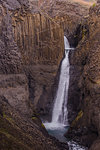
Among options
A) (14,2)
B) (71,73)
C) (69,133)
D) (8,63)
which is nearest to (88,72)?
(71,73)

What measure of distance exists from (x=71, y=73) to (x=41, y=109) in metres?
5.40

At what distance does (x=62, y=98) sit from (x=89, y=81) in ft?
16.5

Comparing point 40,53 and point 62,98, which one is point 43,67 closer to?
point 40,53

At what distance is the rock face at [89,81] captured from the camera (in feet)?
56.4

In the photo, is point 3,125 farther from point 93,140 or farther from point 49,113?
point 49,113

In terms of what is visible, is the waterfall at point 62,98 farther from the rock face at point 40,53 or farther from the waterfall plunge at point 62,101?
the rock face at point 40,53

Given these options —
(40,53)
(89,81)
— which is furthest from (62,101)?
(40,53)

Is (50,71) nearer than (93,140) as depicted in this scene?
No

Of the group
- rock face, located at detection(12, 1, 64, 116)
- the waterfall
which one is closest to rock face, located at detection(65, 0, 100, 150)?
the waterfall

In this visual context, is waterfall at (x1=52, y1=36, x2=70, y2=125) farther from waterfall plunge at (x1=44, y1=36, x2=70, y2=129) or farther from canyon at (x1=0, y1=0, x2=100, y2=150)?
canyon at (x1=0, y1=0, x2=100, y2=150)

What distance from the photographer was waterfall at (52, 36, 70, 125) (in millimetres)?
22594

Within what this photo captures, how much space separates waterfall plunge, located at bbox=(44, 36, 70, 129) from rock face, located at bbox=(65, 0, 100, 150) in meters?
1.45

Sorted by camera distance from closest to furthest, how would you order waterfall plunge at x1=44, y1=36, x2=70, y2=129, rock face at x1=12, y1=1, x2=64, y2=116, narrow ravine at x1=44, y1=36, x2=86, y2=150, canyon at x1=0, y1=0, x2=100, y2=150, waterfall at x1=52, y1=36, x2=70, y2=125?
1. canyon at x1=0, y1=0, x2=100, y2=150
2. narrow ravine at x1=44, y1=36, x2=86, y2=150
3. waterfall plunge at x1=44, y1=36, x2=70, y2=129
4. waterfall at x1=52, y1=36, x2=70, y2=125
5. rock face at x1=12, y1=1, x2=64, y2=116

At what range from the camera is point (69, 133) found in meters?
18.4
